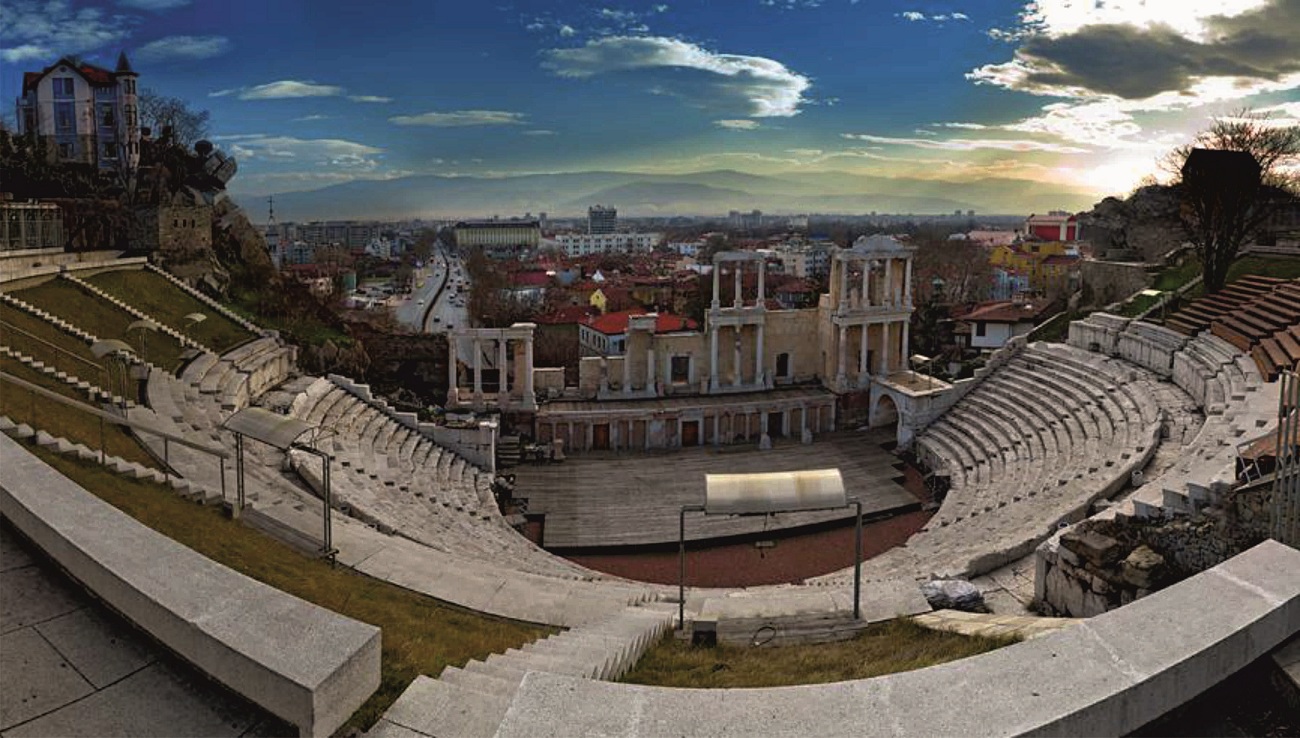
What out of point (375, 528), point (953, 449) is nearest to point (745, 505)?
point (375, 528)

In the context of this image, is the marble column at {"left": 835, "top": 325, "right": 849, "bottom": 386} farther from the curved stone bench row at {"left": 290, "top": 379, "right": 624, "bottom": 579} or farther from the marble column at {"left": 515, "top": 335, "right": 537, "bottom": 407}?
the curved stone bench row at {"left": 290, "top": 379, "right": 624, "bottom": 579}

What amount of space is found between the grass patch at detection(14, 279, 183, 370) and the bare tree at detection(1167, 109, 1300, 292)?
35728 millimetres

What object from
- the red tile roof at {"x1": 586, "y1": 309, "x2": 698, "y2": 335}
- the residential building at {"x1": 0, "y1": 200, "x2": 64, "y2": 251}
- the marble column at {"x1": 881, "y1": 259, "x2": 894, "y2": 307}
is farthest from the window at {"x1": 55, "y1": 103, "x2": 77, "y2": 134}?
the marble column at {"x1": 881, "y1": 259, "x2": 894, "y2": 307}

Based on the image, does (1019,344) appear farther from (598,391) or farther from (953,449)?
(598,391)

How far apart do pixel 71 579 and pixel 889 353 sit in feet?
118

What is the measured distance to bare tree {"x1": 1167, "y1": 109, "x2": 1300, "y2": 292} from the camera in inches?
1212

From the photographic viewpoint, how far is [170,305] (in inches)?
1134

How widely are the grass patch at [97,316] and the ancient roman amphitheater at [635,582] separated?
27 cm

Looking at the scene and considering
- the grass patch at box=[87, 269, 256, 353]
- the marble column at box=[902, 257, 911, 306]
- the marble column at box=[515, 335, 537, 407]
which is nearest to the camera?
the grass patch at box=[87, 269, 256, 353]

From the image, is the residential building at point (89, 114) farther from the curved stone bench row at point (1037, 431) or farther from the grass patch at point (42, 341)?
the curved stone bench row at point (1037, 431)

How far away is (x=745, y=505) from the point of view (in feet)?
33.0

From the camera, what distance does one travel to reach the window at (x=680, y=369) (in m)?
37.3

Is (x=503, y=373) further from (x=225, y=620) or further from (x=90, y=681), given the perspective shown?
(x=225, y=620)

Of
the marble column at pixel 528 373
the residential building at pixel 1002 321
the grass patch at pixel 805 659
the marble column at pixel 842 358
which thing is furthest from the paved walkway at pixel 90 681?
the residential building at pixel 1002 321
